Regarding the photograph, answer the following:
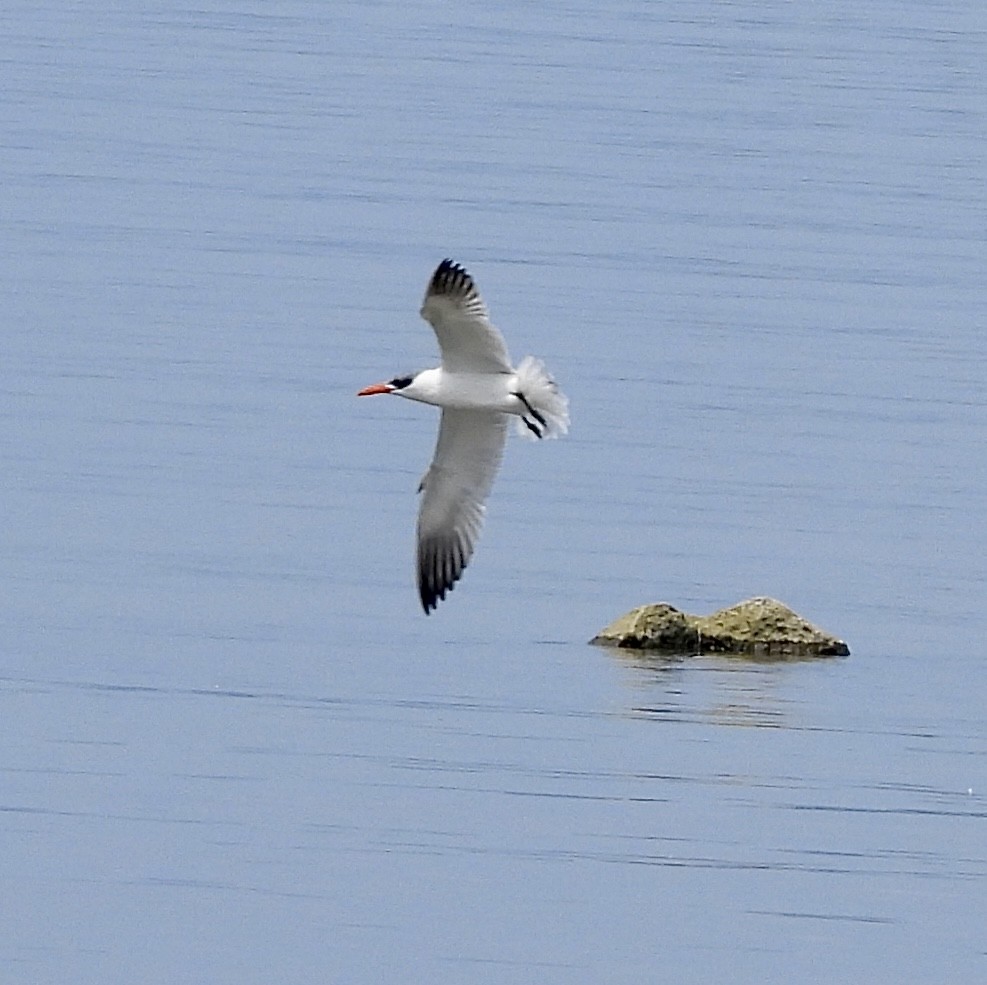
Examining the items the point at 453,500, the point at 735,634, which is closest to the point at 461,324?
the point at 453,500

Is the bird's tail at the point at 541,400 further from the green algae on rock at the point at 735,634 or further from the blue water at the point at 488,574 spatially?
the green algae on rock at the point at 735,634

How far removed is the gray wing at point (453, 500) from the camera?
50.2 ft

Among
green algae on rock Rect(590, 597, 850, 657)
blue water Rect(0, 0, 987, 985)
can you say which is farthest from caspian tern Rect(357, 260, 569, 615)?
green algae on rock Rect(590, 597, 850, 657)

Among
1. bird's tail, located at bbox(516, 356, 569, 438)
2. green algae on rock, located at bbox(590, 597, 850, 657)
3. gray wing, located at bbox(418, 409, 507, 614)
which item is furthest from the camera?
green algae on rock, located at bbox(590, 597, 850, 657)

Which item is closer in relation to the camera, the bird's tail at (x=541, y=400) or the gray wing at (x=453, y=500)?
the bird's tail at (x=541, y=400)

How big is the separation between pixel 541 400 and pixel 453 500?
1030 mm

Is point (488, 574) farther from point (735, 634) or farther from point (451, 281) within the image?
point (451, 281)

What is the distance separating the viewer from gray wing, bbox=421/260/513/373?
1394cm

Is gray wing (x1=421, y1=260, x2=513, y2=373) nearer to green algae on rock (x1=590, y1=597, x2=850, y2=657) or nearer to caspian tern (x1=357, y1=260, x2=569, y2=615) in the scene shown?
caspian tern (x1=357, y1=260, x2=569, y2=615)

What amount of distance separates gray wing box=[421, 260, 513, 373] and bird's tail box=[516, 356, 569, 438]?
0.29 feet

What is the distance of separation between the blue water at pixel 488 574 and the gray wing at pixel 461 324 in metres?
1.42

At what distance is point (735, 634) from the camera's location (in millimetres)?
15969

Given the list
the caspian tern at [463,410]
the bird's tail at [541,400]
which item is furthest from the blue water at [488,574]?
the bird's tail at [541,400]

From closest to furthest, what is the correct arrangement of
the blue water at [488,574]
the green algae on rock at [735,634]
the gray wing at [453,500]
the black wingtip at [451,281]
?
the blue water at [488,574], the black wingtip at [451,281], the gray wing at [453,500], the green algae on rock at [735,634]
